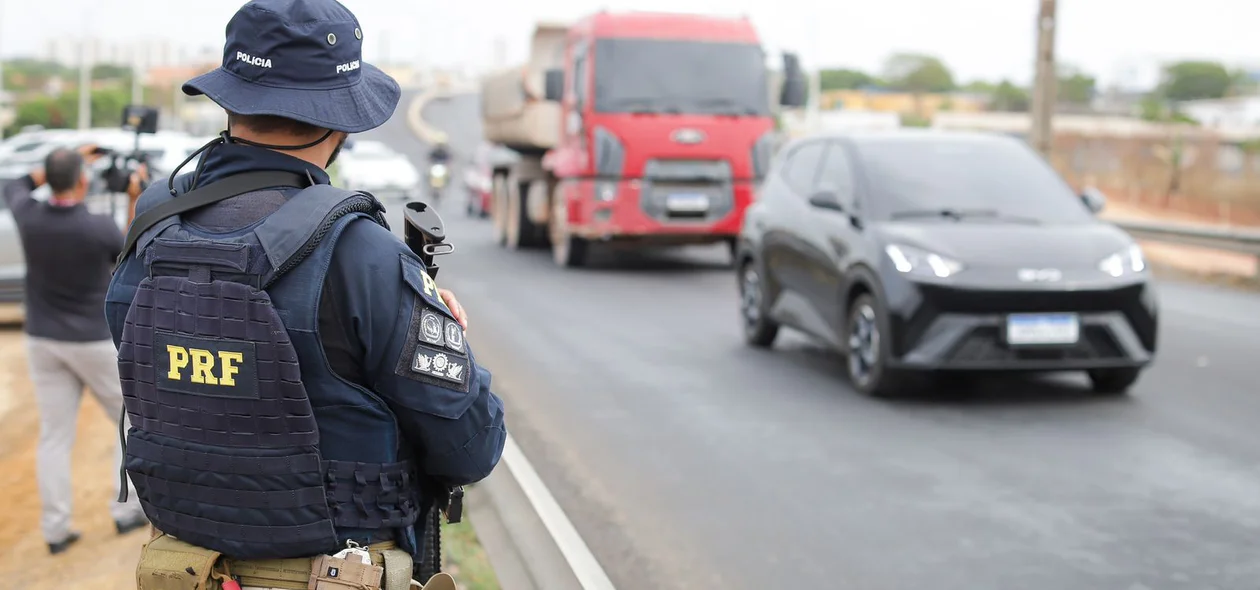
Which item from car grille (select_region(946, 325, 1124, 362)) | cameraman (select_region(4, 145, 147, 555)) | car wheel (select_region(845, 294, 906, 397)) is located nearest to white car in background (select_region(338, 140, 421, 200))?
car wheel (select_region(845, 294, 906, 397))

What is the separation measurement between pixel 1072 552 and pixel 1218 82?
424ft

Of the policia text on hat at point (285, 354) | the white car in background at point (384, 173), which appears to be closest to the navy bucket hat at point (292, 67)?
A: the policia text on hat at point (285, 354)

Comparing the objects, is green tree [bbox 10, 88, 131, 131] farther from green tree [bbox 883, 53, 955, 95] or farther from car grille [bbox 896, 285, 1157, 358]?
green tree [bbox 883, 53, 955, 95]

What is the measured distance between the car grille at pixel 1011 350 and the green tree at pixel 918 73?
130270mm

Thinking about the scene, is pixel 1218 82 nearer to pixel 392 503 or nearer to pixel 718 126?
pixel 718 126

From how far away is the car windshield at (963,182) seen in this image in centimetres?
899

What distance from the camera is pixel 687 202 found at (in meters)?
17.5

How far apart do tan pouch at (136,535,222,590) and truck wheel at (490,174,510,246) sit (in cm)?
2057

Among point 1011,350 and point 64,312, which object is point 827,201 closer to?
point 1011,350

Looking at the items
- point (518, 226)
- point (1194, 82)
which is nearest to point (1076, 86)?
point (1194, 82)

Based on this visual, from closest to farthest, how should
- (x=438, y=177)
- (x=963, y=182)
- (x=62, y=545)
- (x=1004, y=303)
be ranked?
(x=62, y=545), (x=1004, y=303), (x=963, y=182), (x=438, y=177)

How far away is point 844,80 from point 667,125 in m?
113

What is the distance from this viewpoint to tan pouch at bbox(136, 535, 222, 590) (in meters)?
2.55

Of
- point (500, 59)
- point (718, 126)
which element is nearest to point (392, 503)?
point (718, 126)
